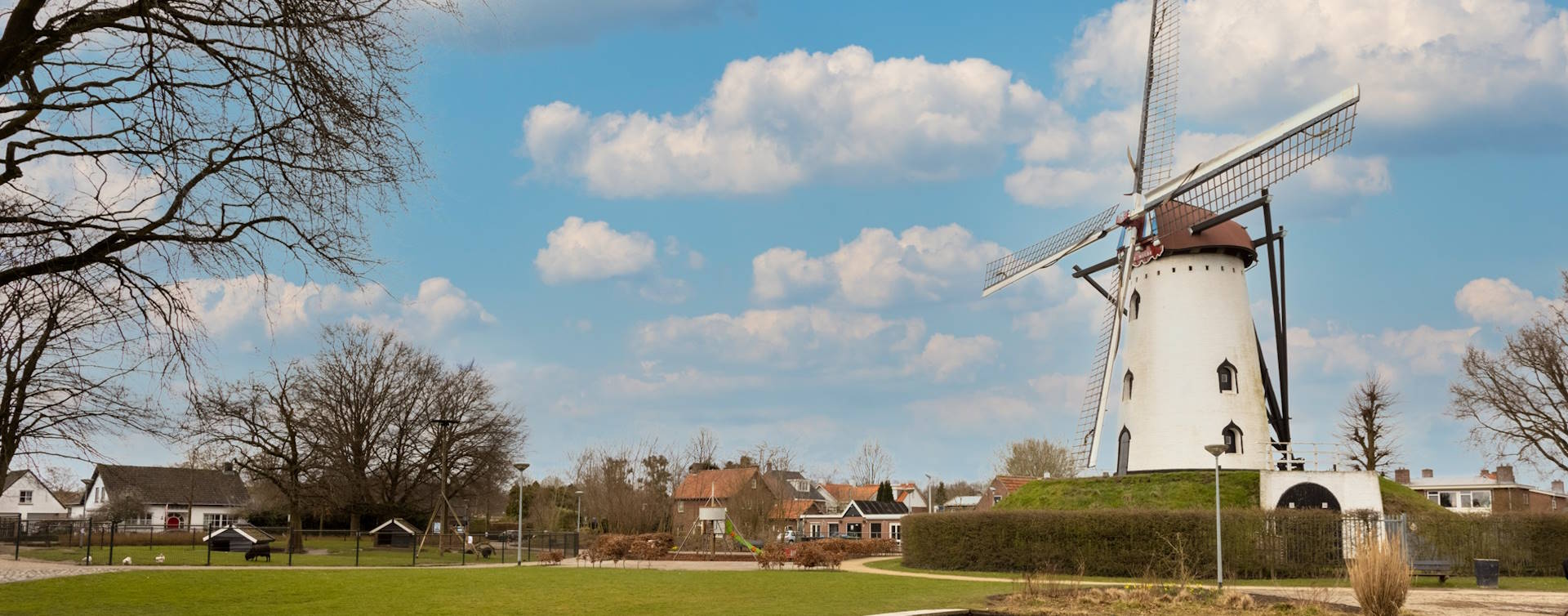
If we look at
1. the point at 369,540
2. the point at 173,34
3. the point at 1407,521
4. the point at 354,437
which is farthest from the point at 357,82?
the point at 369,540

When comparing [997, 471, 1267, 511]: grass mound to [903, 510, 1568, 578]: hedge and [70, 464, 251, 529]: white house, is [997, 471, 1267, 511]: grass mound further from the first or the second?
[70, 464, 251, 529]: white house

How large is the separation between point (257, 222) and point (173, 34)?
1.47 m

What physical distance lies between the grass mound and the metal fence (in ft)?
57.6

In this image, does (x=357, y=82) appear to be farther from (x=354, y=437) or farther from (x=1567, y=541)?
(x=354, y=437)

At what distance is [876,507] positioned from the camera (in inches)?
3445

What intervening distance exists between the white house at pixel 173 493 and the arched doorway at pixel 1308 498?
7019cm

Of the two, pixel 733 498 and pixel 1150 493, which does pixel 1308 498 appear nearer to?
pixel 1150 493

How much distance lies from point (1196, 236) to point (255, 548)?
31.7m

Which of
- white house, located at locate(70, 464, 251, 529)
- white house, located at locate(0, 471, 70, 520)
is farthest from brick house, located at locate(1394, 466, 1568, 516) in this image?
white house, located at locate(0, 471, 70, 520)

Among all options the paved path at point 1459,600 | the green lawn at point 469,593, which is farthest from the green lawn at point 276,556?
the paved path at point 1459,600

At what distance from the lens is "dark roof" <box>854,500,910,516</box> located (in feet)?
284

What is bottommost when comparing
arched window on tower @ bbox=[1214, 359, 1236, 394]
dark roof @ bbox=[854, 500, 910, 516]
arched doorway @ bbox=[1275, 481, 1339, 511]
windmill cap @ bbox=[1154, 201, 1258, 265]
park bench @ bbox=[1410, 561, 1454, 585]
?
dark roof @ bbox=[854, 500, 910, 516]

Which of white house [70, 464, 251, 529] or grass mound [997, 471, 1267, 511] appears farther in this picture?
white house [70, 464, 251, 529]

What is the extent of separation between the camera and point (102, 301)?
8.78 meters
